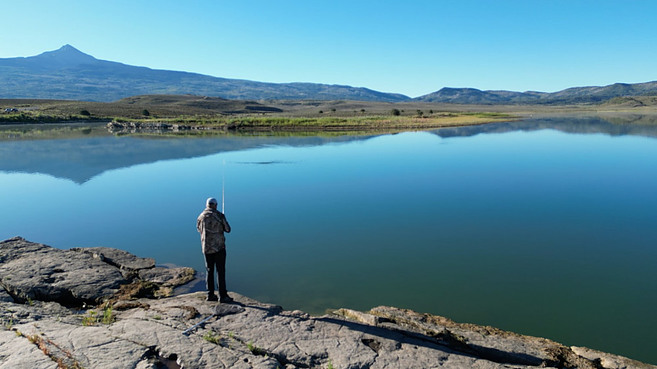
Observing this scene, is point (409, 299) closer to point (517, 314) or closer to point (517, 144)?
point (517, 314)

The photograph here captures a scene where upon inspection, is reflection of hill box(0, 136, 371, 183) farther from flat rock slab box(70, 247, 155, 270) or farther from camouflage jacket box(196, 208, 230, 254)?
camouflage jacket box(196, 208, 230, 254)

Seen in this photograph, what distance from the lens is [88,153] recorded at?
31000 millimetres

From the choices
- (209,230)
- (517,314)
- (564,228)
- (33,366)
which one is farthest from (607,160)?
(33,366)

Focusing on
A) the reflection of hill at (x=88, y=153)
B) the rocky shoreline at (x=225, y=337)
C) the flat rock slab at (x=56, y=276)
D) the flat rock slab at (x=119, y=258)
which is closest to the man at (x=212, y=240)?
the rocky shoreline at (x=225, y=337)

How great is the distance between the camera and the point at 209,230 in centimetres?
721

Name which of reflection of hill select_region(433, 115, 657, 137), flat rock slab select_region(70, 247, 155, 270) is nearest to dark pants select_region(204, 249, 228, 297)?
flat rock slab select_region(70, 247, 155, 270)

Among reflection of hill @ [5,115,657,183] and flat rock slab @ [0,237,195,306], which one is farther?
reflection of hill @ [5,115,657,183]

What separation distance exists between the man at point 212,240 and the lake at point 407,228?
114cm

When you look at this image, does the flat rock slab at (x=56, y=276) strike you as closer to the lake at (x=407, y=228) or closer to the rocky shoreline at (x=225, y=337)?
the rocky shoreline at (x=225, y=337)

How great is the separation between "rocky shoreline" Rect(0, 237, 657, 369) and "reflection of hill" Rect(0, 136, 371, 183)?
53.1ft

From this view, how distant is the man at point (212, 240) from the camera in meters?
7.22

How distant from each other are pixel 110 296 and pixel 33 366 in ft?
10.2

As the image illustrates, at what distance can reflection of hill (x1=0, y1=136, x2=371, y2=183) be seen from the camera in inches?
961

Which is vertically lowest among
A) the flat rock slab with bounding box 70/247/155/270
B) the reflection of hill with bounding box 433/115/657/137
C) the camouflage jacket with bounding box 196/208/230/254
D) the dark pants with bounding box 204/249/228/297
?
the flat rock slab with bounding box 70/247/155/270
